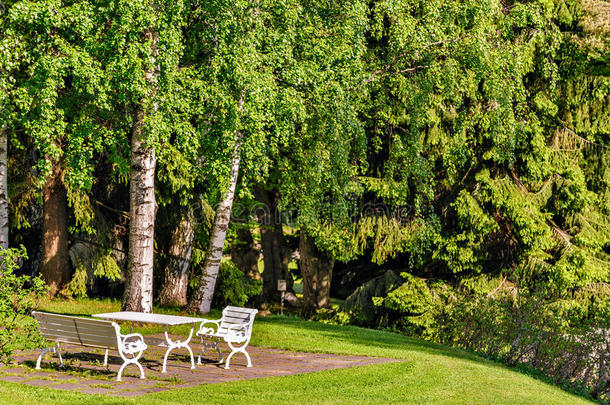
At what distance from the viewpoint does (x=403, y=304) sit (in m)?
19.5

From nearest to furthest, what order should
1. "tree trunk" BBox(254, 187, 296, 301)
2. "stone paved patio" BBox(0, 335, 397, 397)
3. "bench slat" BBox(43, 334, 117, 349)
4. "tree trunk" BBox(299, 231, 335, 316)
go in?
"stone paved patio" BBox(0, 335, 397, 397)
"bench slat" BBox(43, 334, 117, 349)
"tree trunk" BBox(299, 231, 335, 316)
"tree trunk" BBox(254, 187, 296, 301)

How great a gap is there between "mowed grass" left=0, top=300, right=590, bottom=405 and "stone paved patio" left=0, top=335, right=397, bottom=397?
36cm

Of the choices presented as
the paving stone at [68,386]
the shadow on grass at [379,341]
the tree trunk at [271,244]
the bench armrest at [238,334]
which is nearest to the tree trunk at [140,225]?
the bench armrest at [238,334]

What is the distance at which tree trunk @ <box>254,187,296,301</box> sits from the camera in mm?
25641

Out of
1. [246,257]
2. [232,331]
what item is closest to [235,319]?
[232,331]

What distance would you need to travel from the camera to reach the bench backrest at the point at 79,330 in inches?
368

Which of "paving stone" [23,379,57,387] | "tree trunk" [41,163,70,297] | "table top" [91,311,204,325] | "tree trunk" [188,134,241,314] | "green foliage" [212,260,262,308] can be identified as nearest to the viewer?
"paving stone" [23,379,57,387]

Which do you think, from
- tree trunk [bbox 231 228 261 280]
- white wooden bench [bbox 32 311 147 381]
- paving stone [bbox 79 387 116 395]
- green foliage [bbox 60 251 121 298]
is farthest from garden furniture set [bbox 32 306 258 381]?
tree trunk [bbox 231 228 261 280]

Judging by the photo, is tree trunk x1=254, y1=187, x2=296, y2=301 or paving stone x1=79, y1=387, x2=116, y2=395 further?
tree trunk x1=254, y1=187, x2=296, y2=301

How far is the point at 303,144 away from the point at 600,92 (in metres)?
8.88

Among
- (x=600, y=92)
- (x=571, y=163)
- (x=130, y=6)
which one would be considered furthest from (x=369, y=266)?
(x=130, y=6)

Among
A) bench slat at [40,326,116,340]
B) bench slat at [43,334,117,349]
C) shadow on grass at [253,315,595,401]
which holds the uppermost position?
bench slat at [40,326,116,340]

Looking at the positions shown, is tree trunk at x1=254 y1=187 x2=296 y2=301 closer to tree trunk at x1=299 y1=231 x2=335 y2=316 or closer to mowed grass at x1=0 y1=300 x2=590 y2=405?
tree trunk at x1=299 y1=231 x2=335 y2=316

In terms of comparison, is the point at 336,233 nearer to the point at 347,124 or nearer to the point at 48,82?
the point at 347,124
